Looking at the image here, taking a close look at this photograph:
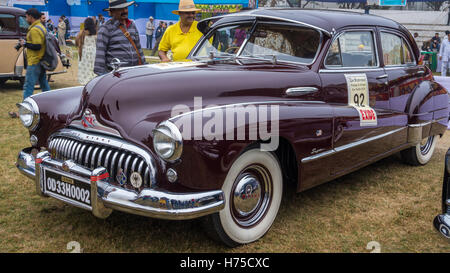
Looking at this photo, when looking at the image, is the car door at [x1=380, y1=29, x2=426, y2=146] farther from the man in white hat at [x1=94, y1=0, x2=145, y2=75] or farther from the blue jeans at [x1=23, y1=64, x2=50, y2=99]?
the blue jeans at [x1=23, y1=64, x2=50, y2=99]

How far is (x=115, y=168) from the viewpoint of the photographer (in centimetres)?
265

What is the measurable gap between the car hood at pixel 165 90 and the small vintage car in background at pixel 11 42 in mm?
7108

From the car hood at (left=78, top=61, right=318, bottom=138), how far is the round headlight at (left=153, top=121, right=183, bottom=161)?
13 centimetres

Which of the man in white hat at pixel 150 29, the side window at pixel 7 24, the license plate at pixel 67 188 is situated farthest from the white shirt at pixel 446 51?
the man in white hat at pixel 150 29

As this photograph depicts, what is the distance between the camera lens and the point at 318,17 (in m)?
3.74

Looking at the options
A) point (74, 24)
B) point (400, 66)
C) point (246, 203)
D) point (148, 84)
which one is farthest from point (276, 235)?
point (74, 24)

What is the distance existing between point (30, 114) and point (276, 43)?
2073 mm

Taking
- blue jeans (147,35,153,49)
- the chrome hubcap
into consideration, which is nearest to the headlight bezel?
the chrome hubcap

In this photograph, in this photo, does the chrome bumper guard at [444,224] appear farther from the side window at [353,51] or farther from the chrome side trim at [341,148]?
the side window at [353,51]

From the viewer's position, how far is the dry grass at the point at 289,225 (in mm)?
3000

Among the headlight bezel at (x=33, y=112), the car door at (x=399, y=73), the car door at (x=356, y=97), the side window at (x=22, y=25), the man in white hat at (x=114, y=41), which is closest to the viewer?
the headlight bezel at (x=33, y=112)

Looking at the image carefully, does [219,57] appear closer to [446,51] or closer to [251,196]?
[251,196]

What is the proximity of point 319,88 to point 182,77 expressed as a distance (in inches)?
45.5

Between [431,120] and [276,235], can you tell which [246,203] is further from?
[431,120]
